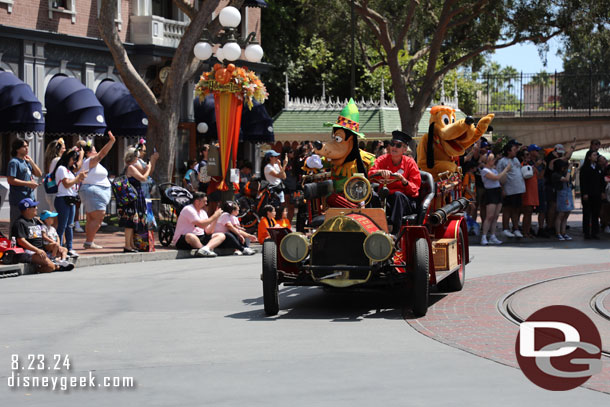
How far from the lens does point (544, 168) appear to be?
784 inches

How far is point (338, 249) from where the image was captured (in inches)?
391

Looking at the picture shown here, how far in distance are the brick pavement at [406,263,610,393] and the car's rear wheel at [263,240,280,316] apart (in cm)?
131

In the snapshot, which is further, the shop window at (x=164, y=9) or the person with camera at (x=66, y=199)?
the shop window at (x=164, y=9)

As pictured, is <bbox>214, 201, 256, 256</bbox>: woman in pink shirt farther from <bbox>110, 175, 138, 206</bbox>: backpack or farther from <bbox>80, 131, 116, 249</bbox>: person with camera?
<bbox>80, 131, 116, 249</bbox>: person with camera

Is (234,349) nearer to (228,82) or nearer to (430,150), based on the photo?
(430,150)

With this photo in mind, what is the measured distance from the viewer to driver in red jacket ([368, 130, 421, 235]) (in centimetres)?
1073

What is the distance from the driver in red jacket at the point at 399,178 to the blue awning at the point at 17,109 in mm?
13902

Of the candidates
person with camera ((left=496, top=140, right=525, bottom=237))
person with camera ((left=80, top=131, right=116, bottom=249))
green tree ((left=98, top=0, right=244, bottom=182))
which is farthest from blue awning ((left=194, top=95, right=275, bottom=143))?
person with camera ((left=80, top=131, right=116, bottom=249))

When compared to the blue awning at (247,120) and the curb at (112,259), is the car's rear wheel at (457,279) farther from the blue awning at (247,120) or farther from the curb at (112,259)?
the blue awning at (247,120)

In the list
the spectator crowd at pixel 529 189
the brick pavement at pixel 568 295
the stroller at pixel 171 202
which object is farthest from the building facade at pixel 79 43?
the brick pavement at pixel 568 295

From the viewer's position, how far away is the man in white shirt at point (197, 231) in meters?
16.0

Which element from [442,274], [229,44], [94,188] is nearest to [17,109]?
[229,44]

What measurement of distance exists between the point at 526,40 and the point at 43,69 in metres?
12.8

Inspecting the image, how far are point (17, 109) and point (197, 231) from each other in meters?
9.01
